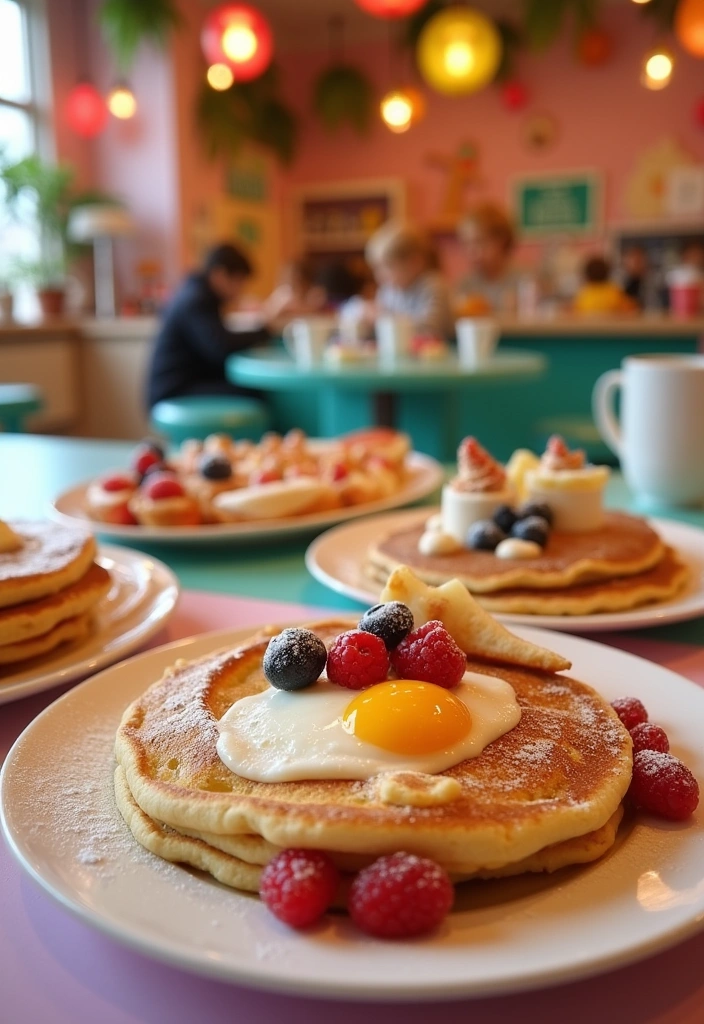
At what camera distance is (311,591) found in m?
1.29

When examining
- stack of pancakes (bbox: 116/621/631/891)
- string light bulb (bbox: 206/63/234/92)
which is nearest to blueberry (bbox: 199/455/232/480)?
stack of pancakes (bbox: 116/621/631/891)

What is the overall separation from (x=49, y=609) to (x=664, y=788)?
2.08 ft

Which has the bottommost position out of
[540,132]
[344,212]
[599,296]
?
[599,296]

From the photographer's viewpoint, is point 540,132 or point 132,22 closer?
point 132,22

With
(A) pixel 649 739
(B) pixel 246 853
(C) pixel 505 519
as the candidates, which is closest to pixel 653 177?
(C) pixel 505 519

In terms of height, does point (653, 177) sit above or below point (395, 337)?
above

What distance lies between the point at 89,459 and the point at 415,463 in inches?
32.2

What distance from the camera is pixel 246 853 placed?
0.58 metres

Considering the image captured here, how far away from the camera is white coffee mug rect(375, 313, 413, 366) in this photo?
3.61 metres

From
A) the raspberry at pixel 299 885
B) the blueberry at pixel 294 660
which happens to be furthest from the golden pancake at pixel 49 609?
the raspberry at pixel 299 885

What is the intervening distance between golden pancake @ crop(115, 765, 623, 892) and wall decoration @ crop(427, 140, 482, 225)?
355 inches

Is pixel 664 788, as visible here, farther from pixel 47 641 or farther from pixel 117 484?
pixel 117 484

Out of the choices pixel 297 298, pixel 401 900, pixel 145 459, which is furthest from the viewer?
pixel 297 298

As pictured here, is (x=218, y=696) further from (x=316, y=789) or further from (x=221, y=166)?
(x=221, y=166)
